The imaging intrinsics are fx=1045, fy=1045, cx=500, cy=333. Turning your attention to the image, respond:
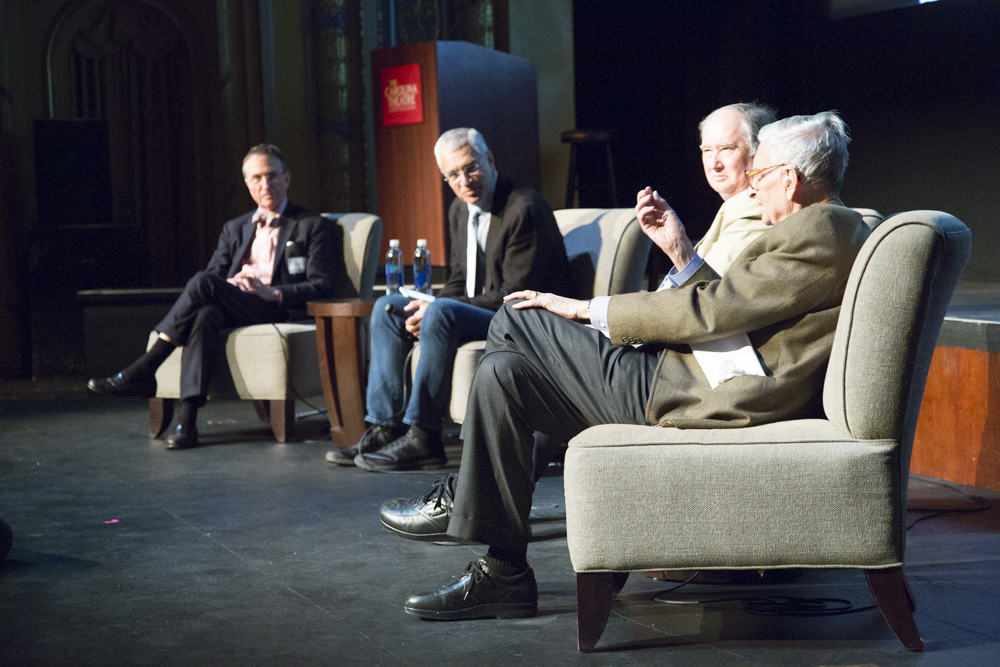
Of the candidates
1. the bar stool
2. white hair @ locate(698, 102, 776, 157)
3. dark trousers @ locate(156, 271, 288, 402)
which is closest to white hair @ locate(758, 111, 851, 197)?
white hair @ locate(698, 102, 776, 157)

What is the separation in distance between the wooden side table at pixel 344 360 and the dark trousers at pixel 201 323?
408mm

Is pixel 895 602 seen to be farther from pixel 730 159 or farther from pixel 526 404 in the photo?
pixel 730 159

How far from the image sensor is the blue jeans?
3.39 meters

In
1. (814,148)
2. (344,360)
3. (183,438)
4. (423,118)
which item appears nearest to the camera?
(814,148)

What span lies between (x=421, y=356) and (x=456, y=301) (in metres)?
0.21

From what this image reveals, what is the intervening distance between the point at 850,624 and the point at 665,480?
52cm

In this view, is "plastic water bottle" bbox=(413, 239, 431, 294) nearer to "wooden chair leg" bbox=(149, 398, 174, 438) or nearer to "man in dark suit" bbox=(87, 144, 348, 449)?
"man in dark suit" bbox=(87, 144, 348, 449)

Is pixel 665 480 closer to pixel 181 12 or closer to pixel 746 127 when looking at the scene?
pixel 746 127

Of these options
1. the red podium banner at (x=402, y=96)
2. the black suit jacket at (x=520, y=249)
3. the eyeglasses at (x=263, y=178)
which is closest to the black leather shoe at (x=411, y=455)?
the black suit jacket at (x=520, y=249)

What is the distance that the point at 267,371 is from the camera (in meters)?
4.09

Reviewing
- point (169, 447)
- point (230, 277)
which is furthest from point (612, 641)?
point (230, 277)

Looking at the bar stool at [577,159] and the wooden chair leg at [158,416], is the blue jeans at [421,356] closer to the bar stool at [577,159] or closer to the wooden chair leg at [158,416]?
the wooden chair leg at [158,416]

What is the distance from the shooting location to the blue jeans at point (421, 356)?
339cm

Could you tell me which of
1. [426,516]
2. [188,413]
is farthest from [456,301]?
[188,413]
